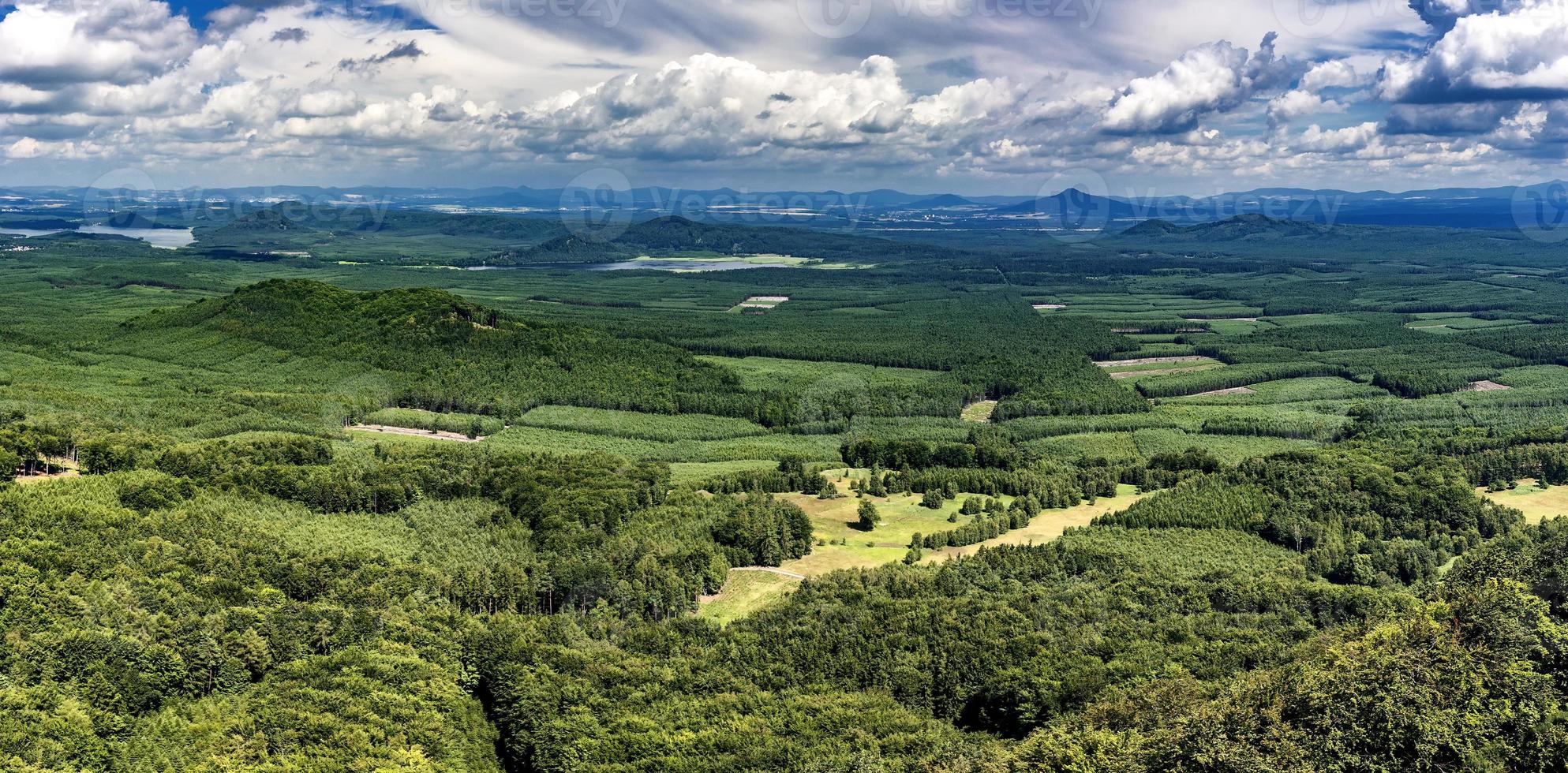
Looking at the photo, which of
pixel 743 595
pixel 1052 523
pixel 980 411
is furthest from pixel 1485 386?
pixel 743 595

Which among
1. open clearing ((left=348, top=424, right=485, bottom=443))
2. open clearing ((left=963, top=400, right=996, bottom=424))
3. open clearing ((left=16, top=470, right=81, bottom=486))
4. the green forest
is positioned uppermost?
open clearing ((left=16, top=470, right=81, bottom=486))

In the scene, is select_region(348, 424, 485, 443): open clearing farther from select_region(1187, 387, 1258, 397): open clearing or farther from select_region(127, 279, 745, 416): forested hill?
select_region(1187, 387, 1258, 397): open clearing

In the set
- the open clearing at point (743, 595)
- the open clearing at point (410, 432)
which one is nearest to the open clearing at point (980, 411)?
the open clearing at point (410, 432)

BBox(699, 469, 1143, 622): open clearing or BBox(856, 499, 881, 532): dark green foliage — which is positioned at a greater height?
BBox(856, 499, 881, 532): dark green foliage

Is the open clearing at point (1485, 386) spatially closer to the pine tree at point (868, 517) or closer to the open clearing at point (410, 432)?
the pine tree at point (868, 517)

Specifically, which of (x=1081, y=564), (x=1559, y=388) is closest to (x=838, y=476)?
(x=1081, y=564)

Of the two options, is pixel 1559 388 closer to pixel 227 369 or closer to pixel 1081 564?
pixel 1081 564

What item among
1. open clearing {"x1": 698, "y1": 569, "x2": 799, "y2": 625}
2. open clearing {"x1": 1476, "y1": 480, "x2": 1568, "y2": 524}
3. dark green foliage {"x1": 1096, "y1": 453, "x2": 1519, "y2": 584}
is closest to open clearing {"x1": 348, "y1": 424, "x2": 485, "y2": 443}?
open clearing {"x1": 698, "y1": 569, "x2": 799, "y2": 625}
